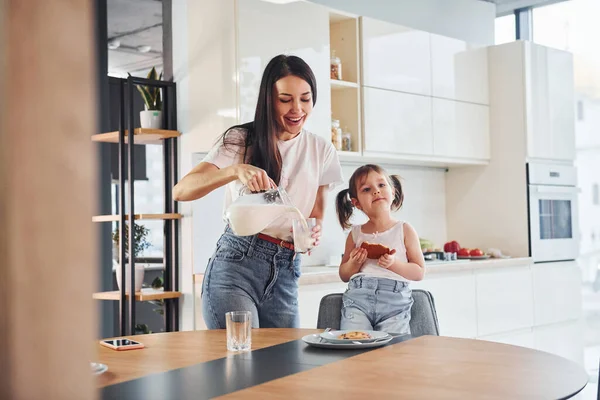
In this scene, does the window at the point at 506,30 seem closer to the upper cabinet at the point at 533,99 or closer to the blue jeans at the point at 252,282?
the upper cabinet at the point at 533,99

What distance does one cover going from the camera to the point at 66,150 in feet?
1.37

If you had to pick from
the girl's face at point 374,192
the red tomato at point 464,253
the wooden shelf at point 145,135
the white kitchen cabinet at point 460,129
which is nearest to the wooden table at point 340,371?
the girl's face at point 374,192

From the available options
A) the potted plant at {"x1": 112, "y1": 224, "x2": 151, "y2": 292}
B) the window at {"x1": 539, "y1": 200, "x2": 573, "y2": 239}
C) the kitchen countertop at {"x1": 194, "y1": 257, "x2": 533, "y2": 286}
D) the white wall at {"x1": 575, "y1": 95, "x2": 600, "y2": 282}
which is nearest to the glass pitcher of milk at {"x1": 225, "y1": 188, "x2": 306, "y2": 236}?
the kitchen countertop at {"x1": 194, "y1": 257, "x2": 533, "y2": 286}

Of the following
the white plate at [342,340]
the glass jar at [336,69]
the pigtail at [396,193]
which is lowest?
the white plate at [342,340]

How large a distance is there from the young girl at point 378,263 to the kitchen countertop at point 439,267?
729mm

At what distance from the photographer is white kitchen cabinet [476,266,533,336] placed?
4.32 m

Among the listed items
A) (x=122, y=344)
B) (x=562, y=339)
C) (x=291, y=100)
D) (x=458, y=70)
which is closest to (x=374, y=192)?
(x=291, y=100)

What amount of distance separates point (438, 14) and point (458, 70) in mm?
533

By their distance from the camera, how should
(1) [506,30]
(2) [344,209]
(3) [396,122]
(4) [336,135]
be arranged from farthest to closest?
(1) [506,30] → (3) [396,122] → (4) [336,135] → (2) [344,209]

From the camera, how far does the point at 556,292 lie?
4.83 m

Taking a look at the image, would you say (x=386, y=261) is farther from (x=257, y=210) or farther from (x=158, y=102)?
(x=158, y=102)

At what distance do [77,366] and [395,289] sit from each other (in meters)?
2.08

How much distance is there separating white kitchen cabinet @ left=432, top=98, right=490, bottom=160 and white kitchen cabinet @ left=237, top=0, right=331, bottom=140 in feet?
3.15

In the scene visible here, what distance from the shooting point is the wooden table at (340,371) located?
1329mm
